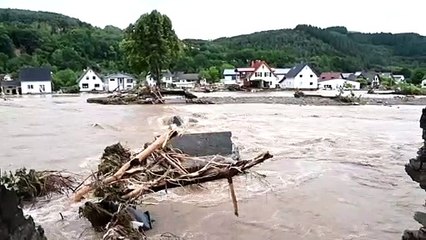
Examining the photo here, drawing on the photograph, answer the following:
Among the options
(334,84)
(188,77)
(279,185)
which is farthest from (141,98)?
(188,77)

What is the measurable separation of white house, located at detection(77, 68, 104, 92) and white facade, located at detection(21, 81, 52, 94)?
21.8 ft

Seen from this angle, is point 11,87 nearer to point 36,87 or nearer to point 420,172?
point 36,87

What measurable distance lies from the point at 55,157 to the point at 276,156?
276 inches

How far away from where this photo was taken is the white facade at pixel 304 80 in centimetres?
9288

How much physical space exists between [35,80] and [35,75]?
86 centimetres

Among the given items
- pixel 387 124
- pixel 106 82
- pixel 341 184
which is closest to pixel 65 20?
pixel 106 82

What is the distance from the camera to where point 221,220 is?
28.2ft

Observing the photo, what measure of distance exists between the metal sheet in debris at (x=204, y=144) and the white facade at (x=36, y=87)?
76070mm

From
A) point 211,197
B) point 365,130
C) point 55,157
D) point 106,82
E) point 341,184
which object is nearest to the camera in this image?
point 211,197

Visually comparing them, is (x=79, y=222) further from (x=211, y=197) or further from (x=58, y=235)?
(x=211, y=197)

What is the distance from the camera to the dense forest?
110 m

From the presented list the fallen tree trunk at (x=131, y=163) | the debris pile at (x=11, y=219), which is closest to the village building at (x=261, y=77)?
the fallen tree trunk at (x=131, y=163)

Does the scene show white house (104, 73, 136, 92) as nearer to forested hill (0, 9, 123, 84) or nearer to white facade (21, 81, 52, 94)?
white facade (21, 81, 52, 94)

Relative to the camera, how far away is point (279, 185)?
38.0 ft
